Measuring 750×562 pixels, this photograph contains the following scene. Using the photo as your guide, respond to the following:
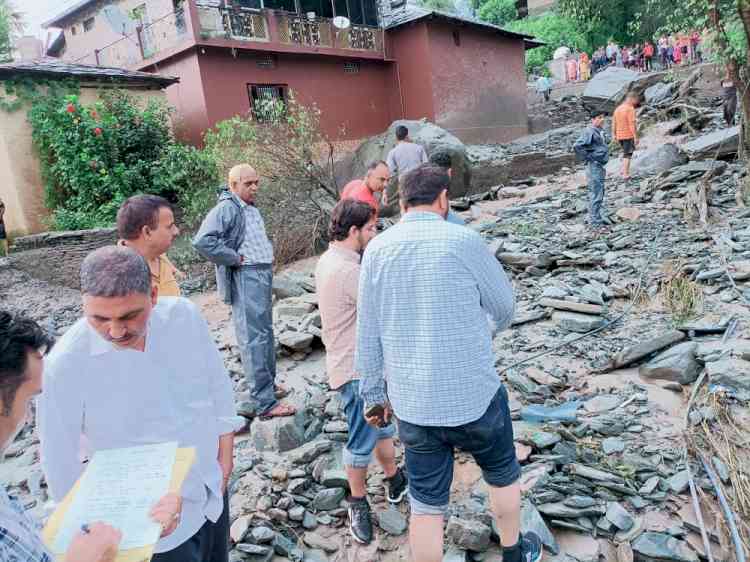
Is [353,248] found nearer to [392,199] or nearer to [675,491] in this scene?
[675,491]

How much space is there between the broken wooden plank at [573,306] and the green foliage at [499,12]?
36.8m

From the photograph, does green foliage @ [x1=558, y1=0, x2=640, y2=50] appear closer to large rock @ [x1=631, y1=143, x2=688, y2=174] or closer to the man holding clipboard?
large rock @ [x1=631, y1=143, x2=688, y2=174]

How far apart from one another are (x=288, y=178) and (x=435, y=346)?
8711mm

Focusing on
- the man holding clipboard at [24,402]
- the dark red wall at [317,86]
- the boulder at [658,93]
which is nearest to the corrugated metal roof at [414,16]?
the dark red wall at [317,86]

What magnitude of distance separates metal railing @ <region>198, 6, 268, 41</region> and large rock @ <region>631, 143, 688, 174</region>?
10394 millimetres

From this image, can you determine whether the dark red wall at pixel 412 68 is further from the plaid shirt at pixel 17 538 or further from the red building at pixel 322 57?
the plaid shirt at pixel 17 538

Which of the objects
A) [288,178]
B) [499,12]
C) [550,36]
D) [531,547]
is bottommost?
[531,547]

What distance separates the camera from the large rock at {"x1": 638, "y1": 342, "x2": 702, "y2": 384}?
3941 millimetres

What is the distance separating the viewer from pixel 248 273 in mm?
3805

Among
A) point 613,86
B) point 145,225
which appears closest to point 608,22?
point 613,86

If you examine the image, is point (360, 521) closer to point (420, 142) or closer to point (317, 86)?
point (420, 142)

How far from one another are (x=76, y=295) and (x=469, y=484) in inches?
326

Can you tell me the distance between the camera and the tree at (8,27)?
65.2ft

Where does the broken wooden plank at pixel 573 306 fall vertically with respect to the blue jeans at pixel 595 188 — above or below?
below
